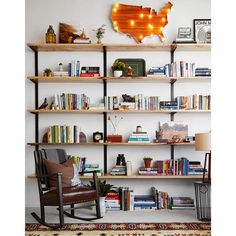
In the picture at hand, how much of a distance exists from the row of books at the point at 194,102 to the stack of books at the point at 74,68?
1479 mm

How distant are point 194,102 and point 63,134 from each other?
1.89 metres

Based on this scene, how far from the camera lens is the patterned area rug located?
13.5 feet

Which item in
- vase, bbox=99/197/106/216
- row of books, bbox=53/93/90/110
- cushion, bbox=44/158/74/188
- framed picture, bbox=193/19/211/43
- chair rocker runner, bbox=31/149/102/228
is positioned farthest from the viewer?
framed picture, bbox=193/19/211/43

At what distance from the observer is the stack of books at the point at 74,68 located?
A: 5.56 meters

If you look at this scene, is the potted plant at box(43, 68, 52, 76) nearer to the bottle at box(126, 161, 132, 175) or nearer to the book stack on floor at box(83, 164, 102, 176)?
the book stack on floor at box(83, 164, 102, 176)

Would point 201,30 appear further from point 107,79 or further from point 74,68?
point 74,68

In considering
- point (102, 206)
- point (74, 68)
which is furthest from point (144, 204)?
point (74, 68)

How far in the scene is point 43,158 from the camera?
485 centimetres

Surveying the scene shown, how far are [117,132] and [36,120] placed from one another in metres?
1.19

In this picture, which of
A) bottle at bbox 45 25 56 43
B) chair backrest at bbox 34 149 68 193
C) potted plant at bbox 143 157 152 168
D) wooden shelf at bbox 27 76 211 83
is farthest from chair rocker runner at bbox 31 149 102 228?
bottle at bbox 45 25 56 43

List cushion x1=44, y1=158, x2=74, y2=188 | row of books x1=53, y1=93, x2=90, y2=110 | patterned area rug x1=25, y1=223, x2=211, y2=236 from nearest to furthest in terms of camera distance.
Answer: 1. patterned area rug x1=25, y1=223, x2=211, y2=236
2. cushion x1=44, y1=158, x2=74, y2=188
3. row of books x1=53, y1=93, x2=90, y2=110

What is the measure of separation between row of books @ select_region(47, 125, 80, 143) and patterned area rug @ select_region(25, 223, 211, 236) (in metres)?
1.36
